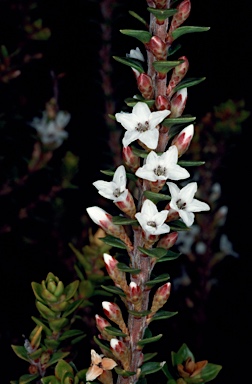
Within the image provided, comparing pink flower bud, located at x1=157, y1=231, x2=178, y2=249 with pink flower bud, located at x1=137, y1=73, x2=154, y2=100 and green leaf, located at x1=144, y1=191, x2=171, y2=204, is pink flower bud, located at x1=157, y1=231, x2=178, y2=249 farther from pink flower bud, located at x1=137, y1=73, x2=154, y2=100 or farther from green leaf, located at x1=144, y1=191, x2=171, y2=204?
pink flower bud, located at x1=137, y1=73, x2=154, y2=100

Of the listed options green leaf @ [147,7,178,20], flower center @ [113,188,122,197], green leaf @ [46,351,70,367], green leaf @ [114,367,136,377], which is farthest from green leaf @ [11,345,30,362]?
Result: green leaf @ [147,7,178,20]

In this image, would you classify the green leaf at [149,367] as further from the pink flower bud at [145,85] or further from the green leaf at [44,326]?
A: the pink flower bud at [145,85]

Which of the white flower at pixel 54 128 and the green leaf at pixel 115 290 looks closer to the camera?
the green leaf at pixel 115 290

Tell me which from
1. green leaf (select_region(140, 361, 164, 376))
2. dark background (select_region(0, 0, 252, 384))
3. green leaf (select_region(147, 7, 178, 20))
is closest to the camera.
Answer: green leaf (select_region(147, 7, 178, 20))

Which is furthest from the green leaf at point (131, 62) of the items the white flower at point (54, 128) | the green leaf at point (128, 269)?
the white flower at point (54, 128)

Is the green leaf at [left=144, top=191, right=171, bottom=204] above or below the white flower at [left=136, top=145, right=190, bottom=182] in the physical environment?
below

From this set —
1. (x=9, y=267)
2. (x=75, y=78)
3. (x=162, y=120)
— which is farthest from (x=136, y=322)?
(x=75, y=78)

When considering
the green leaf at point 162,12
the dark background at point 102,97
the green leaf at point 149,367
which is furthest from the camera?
the dark background at point 102,97
